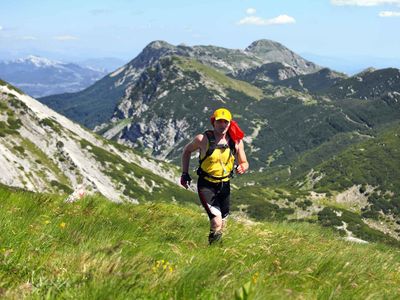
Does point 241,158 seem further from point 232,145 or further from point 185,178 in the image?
point 185,178

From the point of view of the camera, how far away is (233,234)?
26.0 feet

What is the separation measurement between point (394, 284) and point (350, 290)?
1491mm

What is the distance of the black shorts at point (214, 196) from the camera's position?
9.45 meters

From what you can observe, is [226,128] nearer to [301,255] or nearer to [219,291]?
[301,255]

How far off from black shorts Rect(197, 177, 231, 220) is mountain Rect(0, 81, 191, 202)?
81484mm

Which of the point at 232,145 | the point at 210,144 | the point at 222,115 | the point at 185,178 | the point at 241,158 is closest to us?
the point at 222,115

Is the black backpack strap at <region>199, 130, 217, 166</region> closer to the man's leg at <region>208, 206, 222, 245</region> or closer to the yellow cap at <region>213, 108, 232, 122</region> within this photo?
the yellow cap at <region>213, 108, 232, 122</region>

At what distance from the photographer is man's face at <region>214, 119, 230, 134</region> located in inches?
367

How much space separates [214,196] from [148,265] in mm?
5809

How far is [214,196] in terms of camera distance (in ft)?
31.5

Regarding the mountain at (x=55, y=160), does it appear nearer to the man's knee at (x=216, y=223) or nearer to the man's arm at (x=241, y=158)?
the man's arm at (x=241, y=158)

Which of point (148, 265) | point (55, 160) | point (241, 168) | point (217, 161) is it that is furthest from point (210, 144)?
point (55, 160)

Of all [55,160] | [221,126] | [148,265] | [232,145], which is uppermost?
[221,126]

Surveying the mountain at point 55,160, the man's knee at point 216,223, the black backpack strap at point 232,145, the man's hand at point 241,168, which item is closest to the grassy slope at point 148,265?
the man's knee at point 216,223
